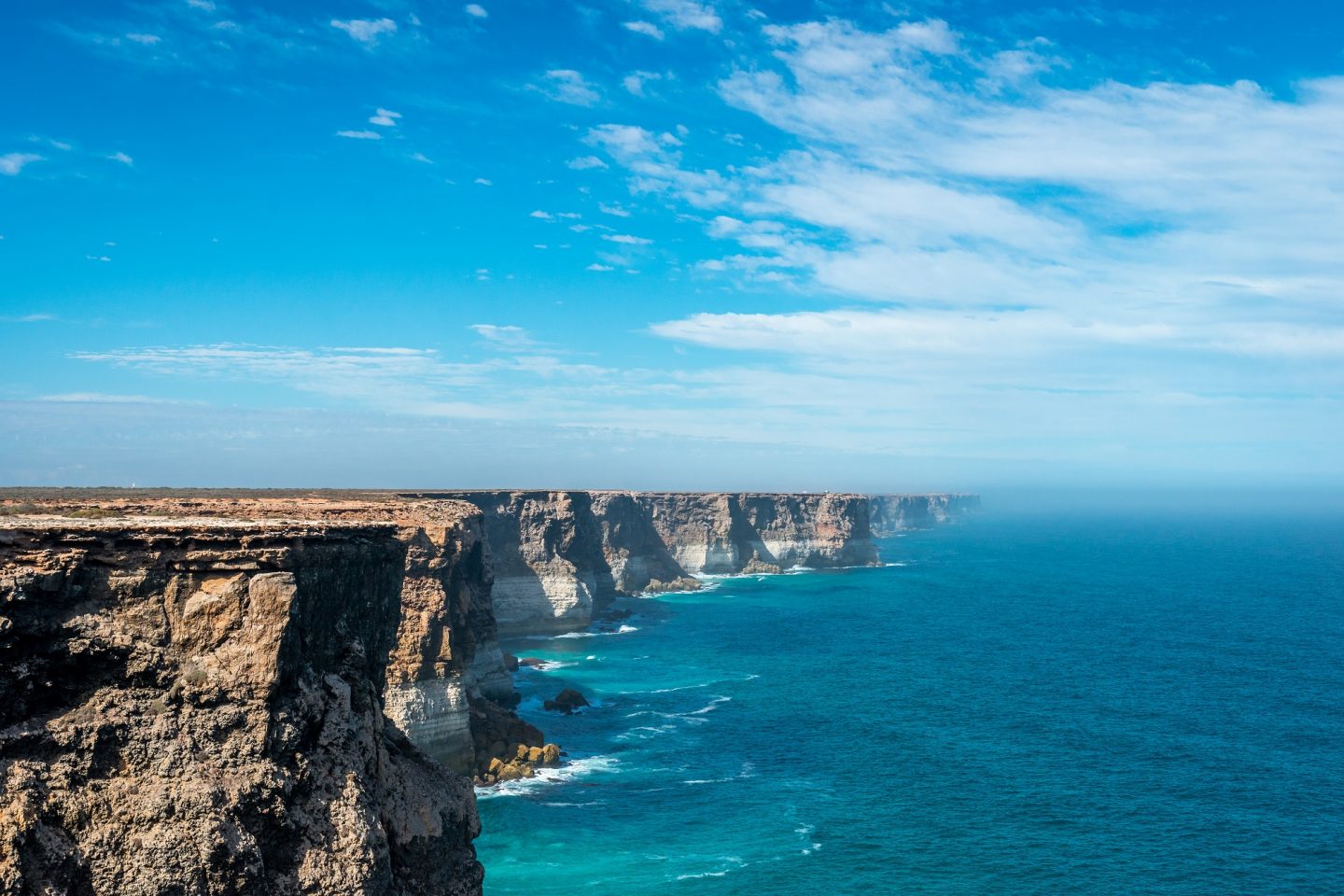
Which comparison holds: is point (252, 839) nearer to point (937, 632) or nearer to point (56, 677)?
point (56, 677)

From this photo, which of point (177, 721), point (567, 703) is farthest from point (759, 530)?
point (177, 721)

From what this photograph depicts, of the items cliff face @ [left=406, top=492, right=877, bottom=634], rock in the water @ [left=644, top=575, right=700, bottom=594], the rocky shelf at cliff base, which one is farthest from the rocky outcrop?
the rocky shelf at cliff base

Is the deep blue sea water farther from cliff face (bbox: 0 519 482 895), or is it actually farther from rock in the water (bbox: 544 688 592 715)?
cliff face (bbox: 0 519 482 895)

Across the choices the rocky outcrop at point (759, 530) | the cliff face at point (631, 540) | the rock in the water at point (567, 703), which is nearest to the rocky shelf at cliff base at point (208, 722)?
the rock in the water at point (567, 703)

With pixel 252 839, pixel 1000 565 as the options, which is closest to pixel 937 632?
pixel 1000 565

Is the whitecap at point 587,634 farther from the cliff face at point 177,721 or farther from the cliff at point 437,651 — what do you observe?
the cliff face at point 177,721

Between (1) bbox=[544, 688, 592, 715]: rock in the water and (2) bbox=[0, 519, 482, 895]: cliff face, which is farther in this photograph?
(1) bbox=[544, 688, 592, 715]: rock in the water

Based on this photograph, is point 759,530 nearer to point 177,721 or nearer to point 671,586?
point 671,586
